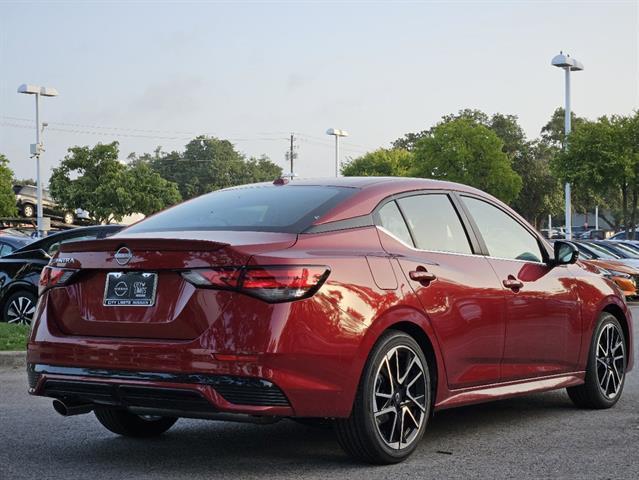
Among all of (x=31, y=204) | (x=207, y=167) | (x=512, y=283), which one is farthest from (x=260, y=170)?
(x=512, y=283)

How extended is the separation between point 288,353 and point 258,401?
0.88ft

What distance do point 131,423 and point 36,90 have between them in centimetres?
3890

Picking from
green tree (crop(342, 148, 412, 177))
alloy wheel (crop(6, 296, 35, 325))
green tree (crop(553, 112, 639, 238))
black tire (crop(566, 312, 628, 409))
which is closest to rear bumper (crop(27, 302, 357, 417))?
black tire (crop(566, 312, 628, 409))

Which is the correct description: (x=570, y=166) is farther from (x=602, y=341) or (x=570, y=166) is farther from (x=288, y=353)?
(x=288, y=353)

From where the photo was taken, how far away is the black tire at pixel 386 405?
5.46 meters

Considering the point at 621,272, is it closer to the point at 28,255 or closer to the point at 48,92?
the point at 28,255

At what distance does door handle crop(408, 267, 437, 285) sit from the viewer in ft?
19.2

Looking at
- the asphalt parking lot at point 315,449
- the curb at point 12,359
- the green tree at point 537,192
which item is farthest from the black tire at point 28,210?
the asphalt parking lot at point 315,449

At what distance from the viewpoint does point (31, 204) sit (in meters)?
63.2

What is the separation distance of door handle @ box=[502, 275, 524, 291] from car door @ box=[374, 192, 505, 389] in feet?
0.35

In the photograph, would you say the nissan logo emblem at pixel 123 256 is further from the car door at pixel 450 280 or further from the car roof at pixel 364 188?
the car door at pixel 450 280

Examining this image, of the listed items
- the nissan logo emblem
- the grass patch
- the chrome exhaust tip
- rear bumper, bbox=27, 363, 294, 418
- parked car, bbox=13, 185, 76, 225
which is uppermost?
parked car, bbox=13, 185, 76, 225

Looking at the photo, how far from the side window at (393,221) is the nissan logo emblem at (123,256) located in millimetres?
1421

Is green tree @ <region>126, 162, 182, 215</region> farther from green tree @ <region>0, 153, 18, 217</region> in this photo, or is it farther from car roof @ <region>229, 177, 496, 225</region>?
car roof @ <region>229, 177, 496, 225</region>
